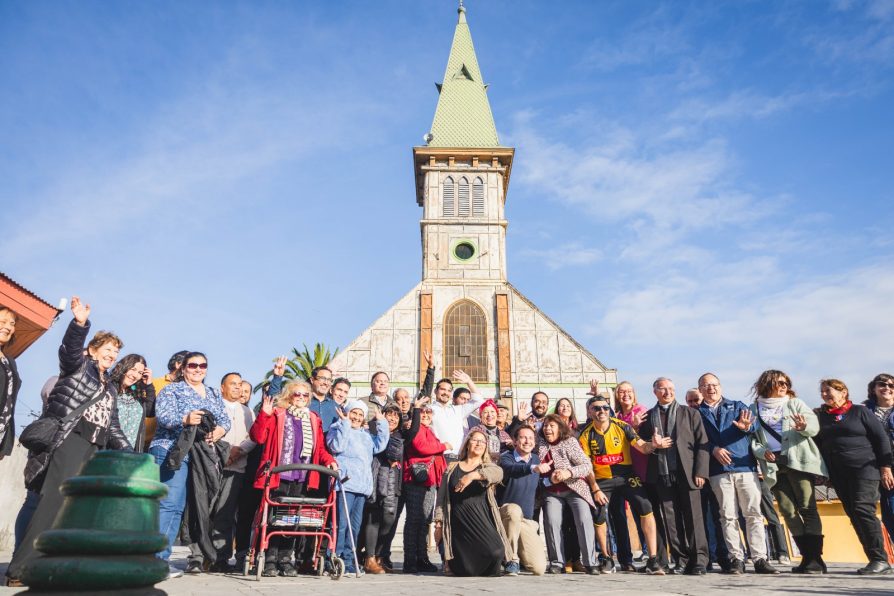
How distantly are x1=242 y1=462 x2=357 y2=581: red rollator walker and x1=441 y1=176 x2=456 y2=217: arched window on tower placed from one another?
24145 mm

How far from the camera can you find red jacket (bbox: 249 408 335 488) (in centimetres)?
584

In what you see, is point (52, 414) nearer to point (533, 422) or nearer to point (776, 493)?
point (533, 422)

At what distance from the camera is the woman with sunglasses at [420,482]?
21.7ft

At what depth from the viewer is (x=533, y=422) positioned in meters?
7.92

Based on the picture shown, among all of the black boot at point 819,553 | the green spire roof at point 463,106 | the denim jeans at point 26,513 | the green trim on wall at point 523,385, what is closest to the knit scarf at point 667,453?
the black boot at point 819,553

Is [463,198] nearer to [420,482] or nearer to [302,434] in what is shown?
[420,482]

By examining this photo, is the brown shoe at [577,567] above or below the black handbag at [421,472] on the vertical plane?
below

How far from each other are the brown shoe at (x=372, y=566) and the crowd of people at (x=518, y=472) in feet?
0.06

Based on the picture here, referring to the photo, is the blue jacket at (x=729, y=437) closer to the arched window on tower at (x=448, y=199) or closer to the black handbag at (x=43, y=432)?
the black handbag at (x=43, y=432)

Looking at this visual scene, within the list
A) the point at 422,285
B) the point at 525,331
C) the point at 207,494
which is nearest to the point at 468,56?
the point at 422,285

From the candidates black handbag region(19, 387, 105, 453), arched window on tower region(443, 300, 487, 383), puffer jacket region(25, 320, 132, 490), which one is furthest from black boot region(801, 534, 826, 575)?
arched window on tower region(443, 300, 487, 383)

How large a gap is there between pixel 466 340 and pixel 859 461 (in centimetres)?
2067

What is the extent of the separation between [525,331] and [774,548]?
742 inches

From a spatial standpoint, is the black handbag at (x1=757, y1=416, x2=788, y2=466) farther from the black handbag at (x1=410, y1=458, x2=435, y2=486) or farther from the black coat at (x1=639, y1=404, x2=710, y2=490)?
the black handbag at (x1=410, y1=458, x2=435, y2=486)
